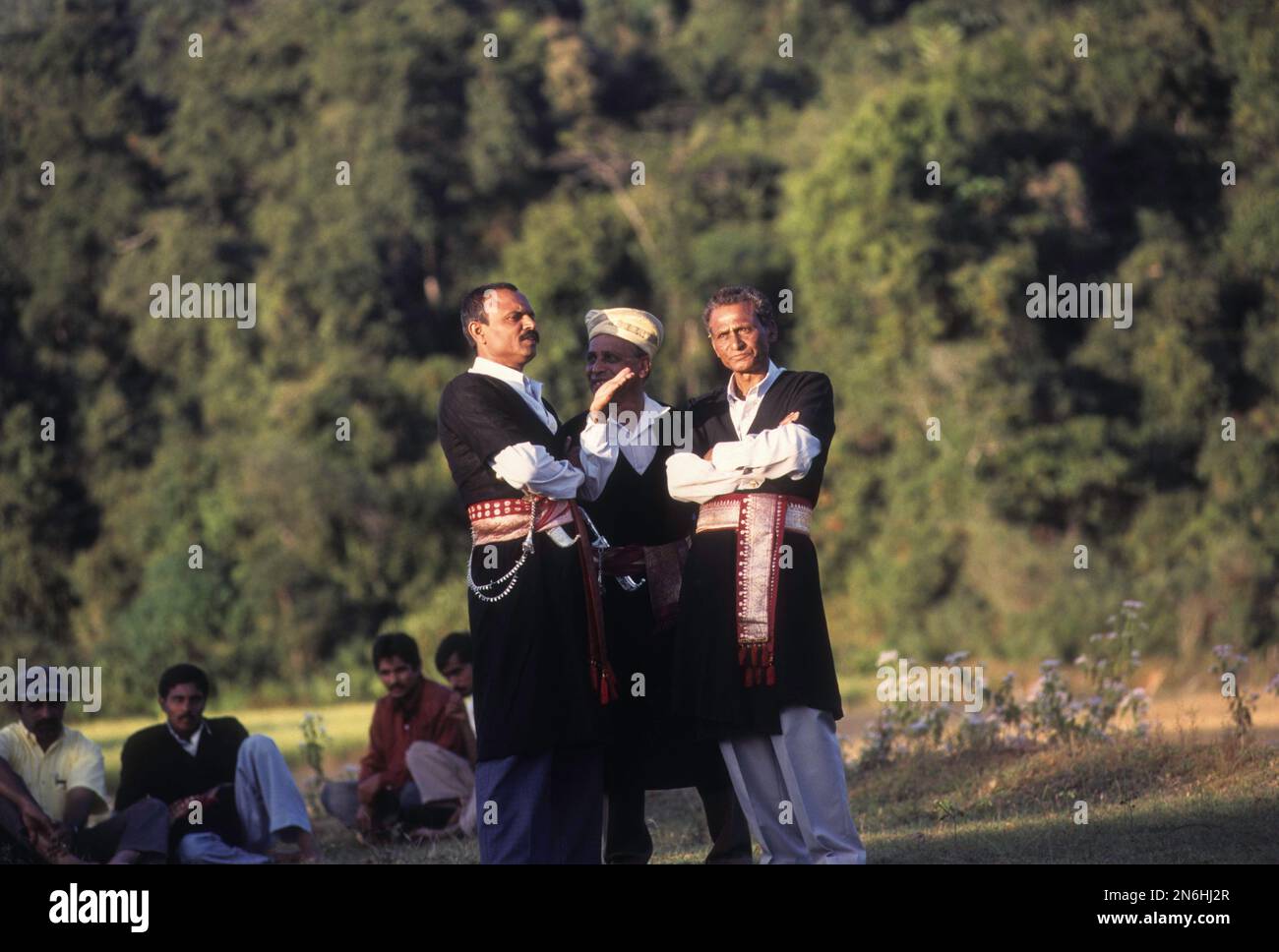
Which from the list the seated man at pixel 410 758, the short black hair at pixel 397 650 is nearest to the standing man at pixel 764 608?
the seated man at pixel 410 758

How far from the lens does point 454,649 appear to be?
28.2 ft

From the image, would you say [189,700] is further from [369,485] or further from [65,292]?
[65,292]

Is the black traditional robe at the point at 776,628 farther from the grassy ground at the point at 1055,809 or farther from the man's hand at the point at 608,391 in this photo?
the grassy ground at the point at 1055,809

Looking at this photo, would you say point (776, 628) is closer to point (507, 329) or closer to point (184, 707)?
point (507, 329)

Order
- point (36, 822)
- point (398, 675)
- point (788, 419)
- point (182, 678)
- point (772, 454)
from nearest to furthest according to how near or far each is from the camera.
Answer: point (772, 454) → point (788, 419) → point (36, 822) → point (182, 678) → point (398, 675)

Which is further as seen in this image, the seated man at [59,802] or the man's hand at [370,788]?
the man's hand at [370,788]

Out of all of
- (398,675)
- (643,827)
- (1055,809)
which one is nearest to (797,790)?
(643,827)

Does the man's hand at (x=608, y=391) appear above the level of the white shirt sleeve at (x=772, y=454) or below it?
above

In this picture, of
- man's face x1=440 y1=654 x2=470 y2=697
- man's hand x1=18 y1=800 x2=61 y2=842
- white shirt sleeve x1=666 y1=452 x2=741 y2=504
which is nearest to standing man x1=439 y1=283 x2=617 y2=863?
white shirt sleeve x1=666 y1=452 x2=741 y2=504

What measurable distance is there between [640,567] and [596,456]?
0.44 metres

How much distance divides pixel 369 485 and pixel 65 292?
5.82 meters

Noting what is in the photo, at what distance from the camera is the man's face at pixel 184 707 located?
719 cm

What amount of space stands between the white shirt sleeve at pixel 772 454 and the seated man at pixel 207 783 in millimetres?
2747
